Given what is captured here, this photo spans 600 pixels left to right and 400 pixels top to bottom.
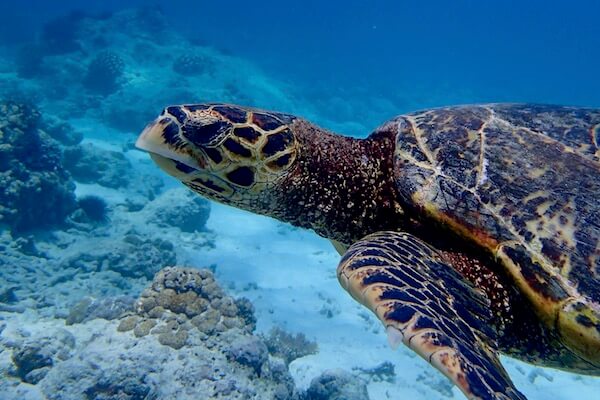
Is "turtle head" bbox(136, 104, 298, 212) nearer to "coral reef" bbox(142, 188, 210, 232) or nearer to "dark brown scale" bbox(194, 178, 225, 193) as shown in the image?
"dark brown scale" bbox(194, 178, 225, 193)

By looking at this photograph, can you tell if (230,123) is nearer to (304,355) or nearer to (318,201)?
(318,201)

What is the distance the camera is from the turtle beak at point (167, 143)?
224 centimetres

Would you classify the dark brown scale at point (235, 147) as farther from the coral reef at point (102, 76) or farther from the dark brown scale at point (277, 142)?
the coral reef at point (102, 76)

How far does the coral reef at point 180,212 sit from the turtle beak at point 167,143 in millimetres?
7659

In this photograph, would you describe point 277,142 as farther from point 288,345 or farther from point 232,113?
point 288,345

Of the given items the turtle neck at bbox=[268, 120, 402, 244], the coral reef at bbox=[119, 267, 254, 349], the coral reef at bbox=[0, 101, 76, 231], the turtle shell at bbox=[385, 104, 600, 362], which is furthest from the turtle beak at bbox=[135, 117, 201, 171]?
the coral reef at bbox=[0, 101, 76, 231]

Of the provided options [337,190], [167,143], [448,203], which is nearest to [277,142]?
[337,190]

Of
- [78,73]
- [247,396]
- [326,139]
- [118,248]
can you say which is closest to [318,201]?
[326,139]

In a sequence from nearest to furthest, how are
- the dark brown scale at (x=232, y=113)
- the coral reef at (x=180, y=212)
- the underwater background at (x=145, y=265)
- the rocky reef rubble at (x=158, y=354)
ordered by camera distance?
the dark brown scale at (x=232, y=113), the rocky reef rubble at (x=158, y=354), the underwater background at (x=145, y=265), the coral reef at (x=180, y=212)

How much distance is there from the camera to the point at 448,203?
220 cm

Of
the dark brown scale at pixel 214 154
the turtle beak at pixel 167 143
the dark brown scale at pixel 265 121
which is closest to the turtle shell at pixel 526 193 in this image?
the dark brown scale at pixel 265 121

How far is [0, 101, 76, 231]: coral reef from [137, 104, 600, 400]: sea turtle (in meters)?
6.76

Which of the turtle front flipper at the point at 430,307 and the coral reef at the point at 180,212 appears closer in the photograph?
the turtle front flipper at the point at 430,307

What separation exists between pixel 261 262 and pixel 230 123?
6434 mm
